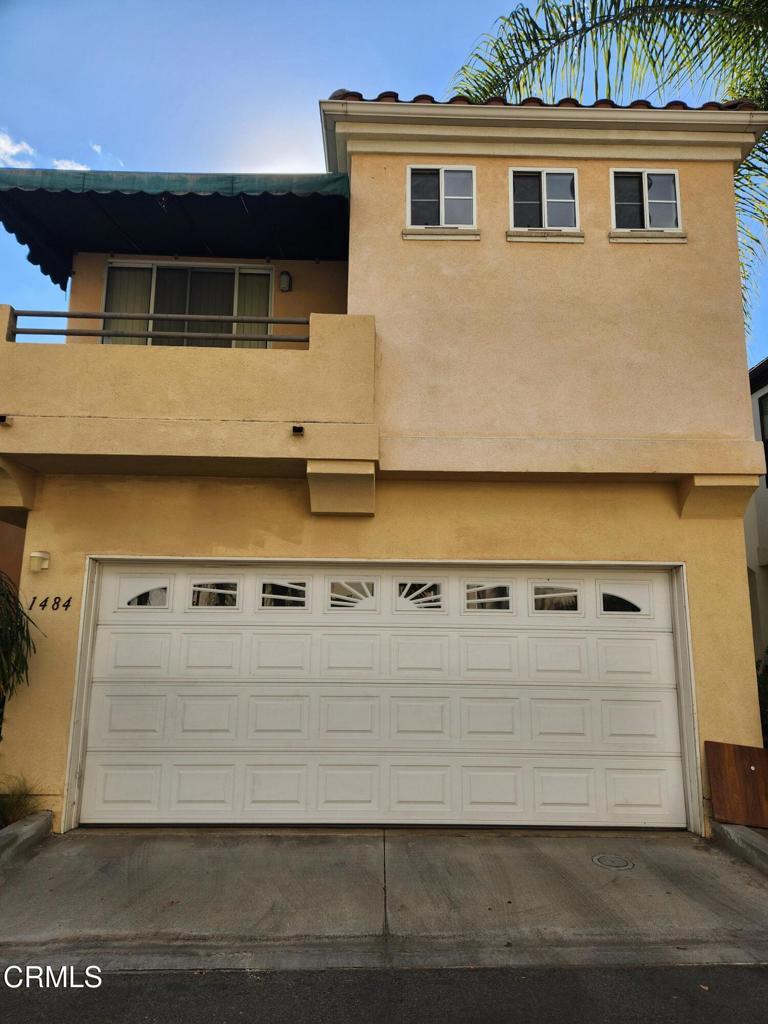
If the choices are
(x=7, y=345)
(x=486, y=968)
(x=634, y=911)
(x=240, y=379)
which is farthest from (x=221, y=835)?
(x=7, y=345)

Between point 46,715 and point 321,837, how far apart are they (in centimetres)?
284

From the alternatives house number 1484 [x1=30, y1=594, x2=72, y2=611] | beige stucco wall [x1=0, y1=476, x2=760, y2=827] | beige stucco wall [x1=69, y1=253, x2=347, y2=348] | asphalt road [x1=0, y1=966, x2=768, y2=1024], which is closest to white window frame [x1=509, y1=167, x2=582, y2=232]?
beige stucco wall [x1=69, y1=253, x2=347, y2=348]

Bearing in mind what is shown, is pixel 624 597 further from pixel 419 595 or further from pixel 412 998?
pixel 412 998

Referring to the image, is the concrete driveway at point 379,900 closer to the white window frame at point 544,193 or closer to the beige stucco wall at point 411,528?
the beige stucco wall at point 411,528

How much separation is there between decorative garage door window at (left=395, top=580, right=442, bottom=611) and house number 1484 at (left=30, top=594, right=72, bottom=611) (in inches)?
127

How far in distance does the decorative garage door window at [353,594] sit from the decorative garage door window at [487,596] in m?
0.94

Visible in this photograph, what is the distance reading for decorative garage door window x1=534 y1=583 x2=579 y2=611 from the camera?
673 centimetres

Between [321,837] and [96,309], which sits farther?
[96,309]

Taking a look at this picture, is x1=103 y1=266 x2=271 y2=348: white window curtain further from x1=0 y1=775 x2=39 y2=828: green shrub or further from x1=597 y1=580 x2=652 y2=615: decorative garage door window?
x1=0 y1=775 x2=39 y2=828: green shrub

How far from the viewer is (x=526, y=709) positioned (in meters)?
6.55

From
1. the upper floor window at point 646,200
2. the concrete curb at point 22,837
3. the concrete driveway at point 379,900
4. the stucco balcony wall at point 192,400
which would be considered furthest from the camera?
the upper floor window at point 646,200

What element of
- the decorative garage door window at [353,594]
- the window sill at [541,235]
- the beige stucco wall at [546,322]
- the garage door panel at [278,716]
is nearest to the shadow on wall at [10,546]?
the garage door panel at [278,716]

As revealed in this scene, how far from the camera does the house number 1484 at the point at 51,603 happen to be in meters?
6.48

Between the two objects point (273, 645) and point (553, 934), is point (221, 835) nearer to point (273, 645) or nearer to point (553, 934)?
point (273, 645)
